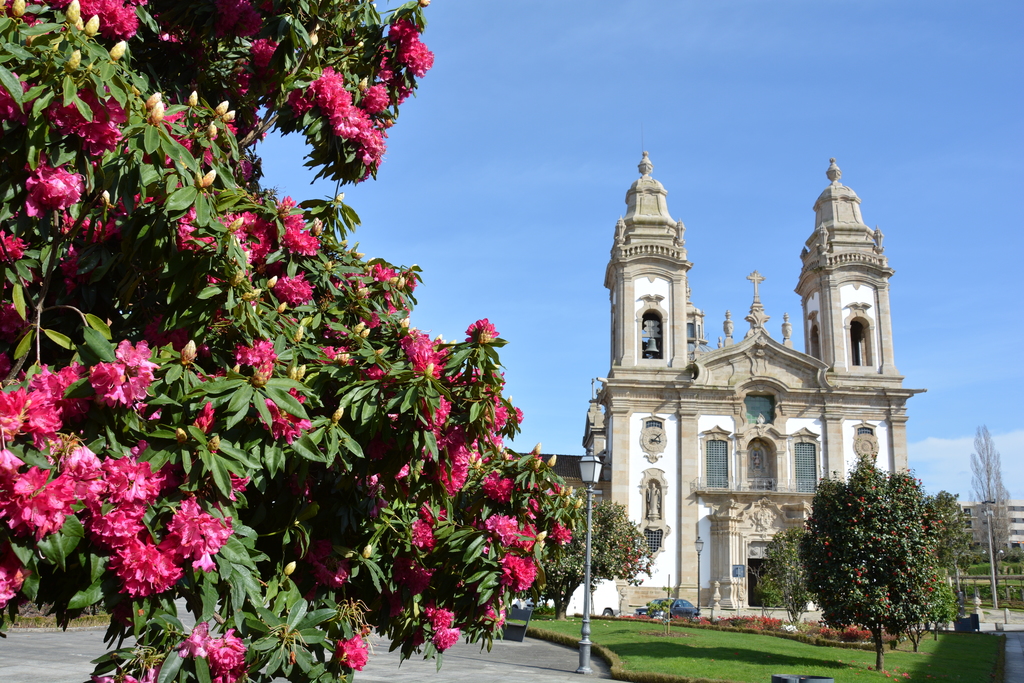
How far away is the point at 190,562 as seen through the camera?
360 centimetres

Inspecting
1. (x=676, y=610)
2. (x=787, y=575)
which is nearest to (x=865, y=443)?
(x=787, y=575)

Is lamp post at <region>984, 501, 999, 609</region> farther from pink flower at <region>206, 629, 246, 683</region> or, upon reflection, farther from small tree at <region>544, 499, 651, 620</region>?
pink flower at <region>206, 629, 246, 683</region>

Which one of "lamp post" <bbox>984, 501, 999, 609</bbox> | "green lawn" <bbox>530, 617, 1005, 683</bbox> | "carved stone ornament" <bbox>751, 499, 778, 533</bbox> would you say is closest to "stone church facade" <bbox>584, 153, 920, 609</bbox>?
"carved stone ornament" <bbox>751, 499, 778, 533</bbox>

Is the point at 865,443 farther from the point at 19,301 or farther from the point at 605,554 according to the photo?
the point at 19,301

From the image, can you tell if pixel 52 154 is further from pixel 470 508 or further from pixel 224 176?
pixel 470 508

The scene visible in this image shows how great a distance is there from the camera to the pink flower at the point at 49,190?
3.56m

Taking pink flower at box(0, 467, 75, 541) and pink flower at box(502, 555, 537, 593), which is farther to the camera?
pink flower at box(502, 555, 537, 593)

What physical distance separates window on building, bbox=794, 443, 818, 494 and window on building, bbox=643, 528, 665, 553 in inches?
317

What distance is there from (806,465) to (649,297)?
1225 centimetres

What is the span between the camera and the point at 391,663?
16406mm

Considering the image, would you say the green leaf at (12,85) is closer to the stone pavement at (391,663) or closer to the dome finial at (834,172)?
the stone pavement at (391,663)

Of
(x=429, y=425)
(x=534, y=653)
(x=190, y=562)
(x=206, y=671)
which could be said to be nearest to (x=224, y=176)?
(x=429, y=425)

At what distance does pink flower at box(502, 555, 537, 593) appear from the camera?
16.4 ft

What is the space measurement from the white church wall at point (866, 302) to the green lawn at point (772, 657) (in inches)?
783
